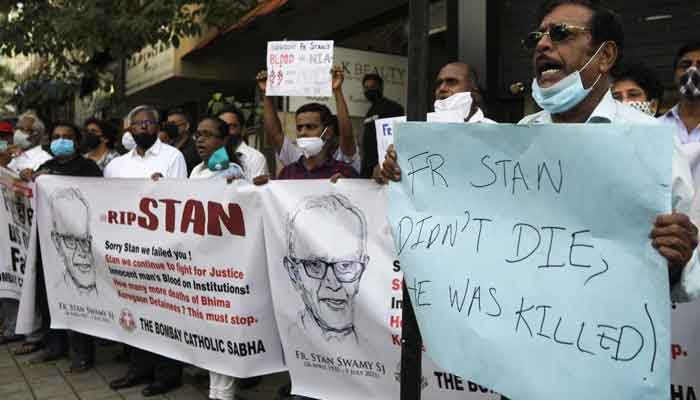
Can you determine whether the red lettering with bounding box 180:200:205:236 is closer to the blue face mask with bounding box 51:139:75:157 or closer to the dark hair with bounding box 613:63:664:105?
the blue face mask with bounding box 51:139:75:157

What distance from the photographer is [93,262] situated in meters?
4.61

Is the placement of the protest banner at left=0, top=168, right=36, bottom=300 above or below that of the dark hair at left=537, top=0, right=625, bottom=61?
below

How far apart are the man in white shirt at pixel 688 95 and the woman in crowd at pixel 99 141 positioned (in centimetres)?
495

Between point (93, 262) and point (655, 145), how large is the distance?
13.4 feet

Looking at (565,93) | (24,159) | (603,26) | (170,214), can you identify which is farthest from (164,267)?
(24,159)

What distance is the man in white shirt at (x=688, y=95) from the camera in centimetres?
313

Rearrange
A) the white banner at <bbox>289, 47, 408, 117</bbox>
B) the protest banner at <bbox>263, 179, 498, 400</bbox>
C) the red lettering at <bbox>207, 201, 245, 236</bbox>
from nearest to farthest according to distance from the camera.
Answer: the protest banner at <bbox>263, 179, 498, 400</bbox> → the red lettering at <bbox>207, 201, 245, 236</bbox> → the white banner at <bbox>289, 47, 408, 117</bbox>

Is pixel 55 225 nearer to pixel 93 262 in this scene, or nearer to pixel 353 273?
pixel 93 262

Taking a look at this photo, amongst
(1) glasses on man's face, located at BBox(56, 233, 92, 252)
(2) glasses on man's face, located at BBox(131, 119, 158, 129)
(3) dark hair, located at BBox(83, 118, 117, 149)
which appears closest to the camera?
(1) glasses on man's face, located at BBox(56, 233, 92, 252)

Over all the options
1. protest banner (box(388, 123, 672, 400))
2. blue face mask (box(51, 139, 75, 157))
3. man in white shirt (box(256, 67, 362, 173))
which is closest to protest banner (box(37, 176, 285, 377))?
blue face mask (box(51, 139, 75, 157))

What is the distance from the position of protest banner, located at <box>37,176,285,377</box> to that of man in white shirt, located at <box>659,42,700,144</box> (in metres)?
2.30

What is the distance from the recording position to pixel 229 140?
5289 millimetres

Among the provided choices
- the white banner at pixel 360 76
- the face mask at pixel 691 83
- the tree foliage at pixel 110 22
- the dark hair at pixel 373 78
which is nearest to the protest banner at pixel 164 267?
the face mask at pixel 691 83

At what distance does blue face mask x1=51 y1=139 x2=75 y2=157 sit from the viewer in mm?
5355
